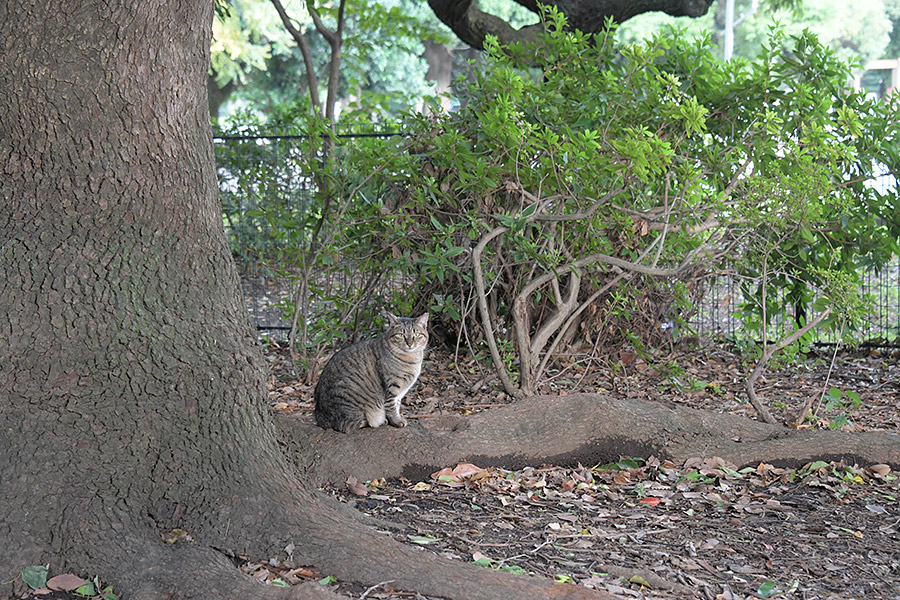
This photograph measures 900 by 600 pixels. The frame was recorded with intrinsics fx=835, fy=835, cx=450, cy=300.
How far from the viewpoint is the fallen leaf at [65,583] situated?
279 cm

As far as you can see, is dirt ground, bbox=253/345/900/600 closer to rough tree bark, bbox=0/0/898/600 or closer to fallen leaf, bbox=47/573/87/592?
rough tree bark, bbox=0/0/898/600

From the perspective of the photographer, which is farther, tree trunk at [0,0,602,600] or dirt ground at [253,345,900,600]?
dirt ground at [253,345,900,600]

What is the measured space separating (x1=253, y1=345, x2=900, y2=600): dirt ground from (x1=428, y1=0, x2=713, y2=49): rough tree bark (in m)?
5.15

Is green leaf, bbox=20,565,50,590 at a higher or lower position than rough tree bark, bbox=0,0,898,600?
lower

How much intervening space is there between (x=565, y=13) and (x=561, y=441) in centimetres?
580

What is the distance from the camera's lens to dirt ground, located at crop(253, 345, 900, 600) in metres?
3.29

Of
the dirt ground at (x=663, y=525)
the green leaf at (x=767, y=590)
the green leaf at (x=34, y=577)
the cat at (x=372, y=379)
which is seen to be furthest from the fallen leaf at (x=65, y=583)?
the green leaf at (x=767, y=590)

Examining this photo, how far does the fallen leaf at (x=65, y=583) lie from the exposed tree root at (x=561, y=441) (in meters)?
1.67

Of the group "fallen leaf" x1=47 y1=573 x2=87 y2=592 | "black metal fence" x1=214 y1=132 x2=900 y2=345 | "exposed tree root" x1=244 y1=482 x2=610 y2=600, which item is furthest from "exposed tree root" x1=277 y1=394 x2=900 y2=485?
"black metal fence" x1=214 y1=132 x2=900 y2=345

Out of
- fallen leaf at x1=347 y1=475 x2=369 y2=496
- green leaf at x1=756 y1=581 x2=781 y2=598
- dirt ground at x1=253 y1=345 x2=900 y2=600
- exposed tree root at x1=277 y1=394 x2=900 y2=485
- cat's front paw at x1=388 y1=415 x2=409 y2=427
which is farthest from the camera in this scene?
cat's front paw at x1=388 y1=415 x2=409 y2=427

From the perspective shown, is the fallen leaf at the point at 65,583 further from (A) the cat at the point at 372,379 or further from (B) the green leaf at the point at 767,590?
(B) the green leaf at the point at 767,590

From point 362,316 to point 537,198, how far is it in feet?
7.03

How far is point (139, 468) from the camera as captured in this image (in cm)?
315

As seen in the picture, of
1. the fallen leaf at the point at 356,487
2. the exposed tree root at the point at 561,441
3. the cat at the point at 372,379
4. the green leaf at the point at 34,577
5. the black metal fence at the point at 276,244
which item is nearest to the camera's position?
the green leaf at the point at 34,577
